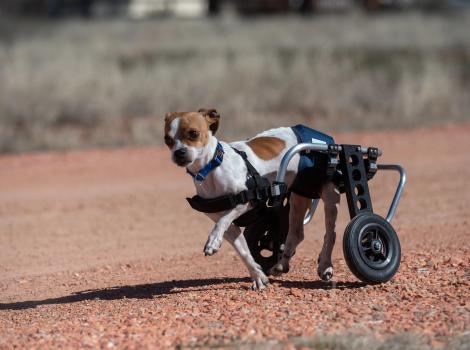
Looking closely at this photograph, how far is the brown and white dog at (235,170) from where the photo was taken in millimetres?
6741

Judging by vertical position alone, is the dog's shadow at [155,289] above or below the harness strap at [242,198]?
below

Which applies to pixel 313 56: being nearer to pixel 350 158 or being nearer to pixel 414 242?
pixel 414 242

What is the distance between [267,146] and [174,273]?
202 centimetres

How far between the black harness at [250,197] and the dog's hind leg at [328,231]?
59cm

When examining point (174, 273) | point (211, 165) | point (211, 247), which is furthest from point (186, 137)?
point (174, 273)

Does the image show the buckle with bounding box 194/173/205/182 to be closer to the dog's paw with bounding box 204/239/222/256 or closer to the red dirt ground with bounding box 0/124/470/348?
the dog's paw with bounding box 204/239/222/256

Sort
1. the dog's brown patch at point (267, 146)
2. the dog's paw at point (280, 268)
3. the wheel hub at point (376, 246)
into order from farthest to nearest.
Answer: the dog's paw at point (280, 268) < the dog's brown patch at point (267, 146) < the wheel hub at point (376, 246)

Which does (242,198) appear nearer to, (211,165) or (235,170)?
(235,170)

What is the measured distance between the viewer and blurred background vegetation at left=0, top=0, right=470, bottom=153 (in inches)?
835

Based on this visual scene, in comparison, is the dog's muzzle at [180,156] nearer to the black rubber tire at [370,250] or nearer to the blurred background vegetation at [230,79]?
the black rubber tire at [370,250]

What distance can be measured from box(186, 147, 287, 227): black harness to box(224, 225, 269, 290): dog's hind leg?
0.83 ft

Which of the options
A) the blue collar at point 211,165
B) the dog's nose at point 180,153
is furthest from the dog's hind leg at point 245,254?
the dog's nose at point 180,153

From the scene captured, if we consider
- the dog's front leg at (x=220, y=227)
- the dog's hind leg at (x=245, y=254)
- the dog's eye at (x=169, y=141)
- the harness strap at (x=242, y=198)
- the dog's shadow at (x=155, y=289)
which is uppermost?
the dog's eye at (x=169, y=141)

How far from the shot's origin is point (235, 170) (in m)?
7.04
